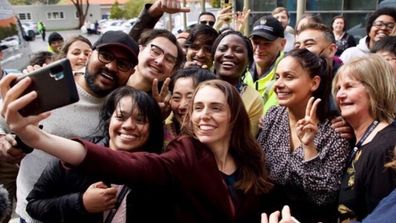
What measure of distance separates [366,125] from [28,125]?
5.59ft

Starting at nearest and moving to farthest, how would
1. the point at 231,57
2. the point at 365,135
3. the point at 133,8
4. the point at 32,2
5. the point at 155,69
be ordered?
the point at 365,135, the point at 155,69, the point at 231,57, the point at 133,8, the point at 32,2

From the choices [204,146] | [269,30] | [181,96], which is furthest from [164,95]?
[269,30]

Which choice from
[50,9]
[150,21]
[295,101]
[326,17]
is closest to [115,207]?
[295,101]

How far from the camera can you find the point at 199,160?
6.68 ft

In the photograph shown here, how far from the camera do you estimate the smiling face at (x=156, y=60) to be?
2.97 metres

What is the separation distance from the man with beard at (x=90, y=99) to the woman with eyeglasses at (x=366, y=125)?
1295 mm

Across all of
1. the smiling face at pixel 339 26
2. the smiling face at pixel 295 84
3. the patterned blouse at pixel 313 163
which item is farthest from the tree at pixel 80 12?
the patterned blouse at pixel 313 163

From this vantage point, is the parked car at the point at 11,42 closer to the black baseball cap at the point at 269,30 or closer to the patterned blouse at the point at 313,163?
the black baseball cap at the point at 269,30

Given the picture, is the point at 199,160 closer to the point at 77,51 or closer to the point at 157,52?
the point at 157,52

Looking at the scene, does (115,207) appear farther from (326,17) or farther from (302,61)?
(326,17)

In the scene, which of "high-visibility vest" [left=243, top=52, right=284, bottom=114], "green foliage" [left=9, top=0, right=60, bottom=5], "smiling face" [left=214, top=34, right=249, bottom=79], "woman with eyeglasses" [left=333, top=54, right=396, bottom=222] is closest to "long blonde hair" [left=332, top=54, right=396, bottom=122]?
"woman with eyeglasses" [left=333, top=54, right=396, bottom=222]

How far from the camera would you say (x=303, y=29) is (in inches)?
149

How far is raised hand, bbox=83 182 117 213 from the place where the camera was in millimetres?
2027

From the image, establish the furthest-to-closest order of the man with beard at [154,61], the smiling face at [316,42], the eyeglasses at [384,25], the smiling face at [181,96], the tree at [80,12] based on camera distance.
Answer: the tree at [80,12]
the eyeglasses at [384,25]
the smiling face at [316,42]
the man with beard at [154,61]
the smiling face at [181,96]
